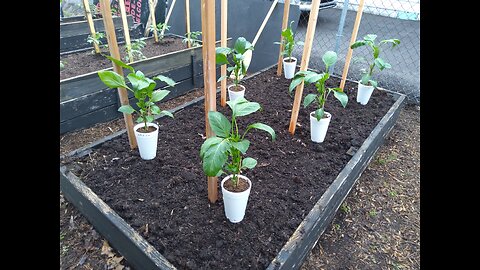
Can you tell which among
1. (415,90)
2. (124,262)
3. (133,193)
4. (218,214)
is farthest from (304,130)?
(415,90)

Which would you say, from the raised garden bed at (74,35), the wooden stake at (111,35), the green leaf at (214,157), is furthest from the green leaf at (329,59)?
the raised garden bed at (74,35)

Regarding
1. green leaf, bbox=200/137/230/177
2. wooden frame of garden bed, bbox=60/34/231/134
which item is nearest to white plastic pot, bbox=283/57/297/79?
wooden frame of garden bed, bbox=60/34/231/134

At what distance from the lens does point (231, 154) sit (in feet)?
4.42

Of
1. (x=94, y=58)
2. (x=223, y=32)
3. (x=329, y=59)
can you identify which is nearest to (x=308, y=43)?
(x=329, y=59)

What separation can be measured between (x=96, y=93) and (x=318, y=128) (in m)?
1.83

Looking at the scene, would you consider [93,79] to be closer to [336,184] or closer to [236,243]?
[236,243]

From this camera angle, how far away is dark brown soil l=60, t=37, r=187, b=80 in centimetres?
292

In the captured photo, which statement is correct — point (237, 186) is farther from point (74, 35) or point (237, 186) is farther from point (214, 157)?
point (74, 35)

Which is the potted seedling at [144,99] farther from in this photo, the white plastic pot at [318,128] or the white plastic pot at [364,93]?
the white plastic pot at [364,93]

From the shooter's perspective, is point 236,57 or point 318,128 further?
point 236,57

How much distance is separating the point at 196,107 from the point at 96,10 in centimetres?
335

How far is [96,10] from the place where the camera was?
4.67 m

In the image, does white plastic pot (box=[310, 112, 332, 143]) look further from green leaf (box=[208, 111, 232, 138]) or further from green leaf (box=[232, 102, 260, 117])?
green leaf (box=[208, 111, 232, 138])

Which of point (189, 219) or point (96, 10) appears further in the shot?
point (96, 10)
